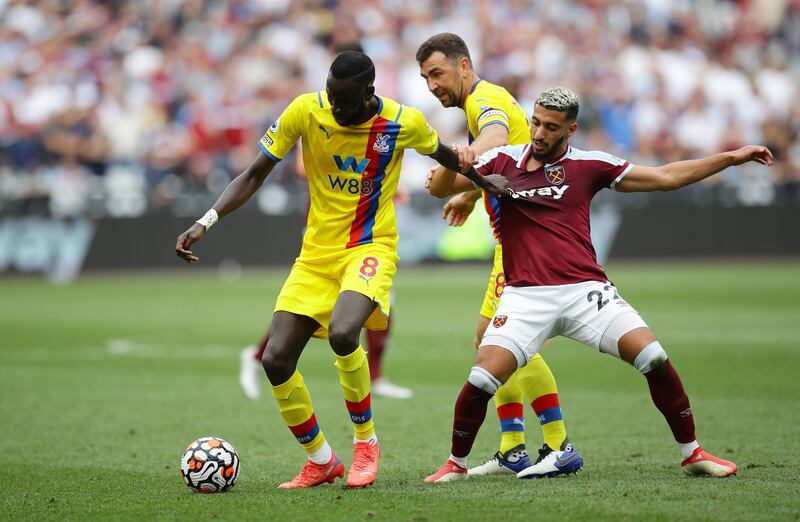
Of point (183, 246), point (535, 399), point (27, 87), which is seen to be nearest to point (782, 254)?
point (27, 87)

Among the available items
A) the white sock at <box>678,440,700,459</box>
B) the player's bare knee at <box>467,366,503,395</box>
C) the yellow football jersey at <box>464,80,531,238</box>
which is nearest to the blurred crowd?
the yellow football jersey at <box>464,80,531,238</box>

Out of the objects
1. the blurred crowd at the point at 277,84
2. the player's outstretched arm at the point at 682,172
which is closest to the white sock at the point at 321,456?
the player's outstretched arm at the point at 682,172

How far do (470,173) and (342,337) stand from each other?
4.00 feet

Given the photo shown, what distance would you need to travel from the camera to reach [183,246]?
22.3ft

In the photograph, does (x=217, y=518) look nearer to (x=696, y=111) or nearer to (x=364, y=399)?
(x=364, y=399)

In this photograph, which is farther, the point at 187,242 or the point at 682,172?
the point at 682,172

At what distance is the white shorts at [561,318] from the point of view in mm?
6836

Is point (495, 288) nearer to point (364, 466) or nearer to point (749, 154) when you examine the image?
point (364, 466)

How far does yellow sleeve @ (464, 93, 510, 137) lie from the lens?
747 cm

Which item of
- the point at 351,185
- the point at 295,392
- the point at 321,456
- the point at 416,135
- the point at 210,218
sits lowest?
the point at 321,456

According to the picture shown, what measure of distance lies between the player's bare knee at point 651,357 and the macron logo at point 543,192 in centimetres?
104

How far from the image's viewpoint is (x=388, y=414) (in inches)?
395

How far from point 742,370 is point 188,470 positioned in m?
7.02

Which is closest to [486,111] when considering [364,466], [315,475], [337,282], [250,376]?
[337,282]
